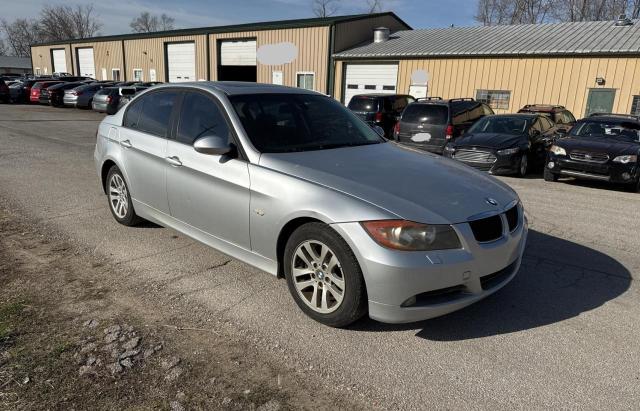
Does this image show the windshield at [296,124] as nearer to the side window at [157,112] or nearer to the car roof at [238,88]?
the car roof at [238,88]

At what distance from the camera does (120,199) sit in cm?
537

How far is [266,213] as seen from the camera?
3461 millimetres

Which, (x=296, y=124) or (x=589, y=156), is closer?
(x=296, y=124)

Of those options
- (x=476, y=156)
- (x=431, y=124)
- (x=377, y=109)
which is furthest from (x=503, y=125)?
(x=377, y=109)

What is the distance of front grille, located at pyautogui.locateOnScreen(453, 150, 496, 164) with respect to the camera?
10.3 metres

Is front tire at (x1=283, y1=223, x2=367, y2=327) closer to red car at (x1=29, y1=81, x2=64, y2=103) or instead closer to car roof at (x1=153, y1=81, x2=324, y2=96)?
car roof at (x1=153, y1=81, x2=324, y2=96)

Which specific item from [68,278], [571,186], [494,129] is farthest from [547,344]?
[494,129]

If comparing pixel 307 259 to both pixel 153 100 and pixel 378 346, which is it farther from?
pixel 153 100

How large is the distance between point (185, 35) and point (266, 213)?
31997 millimetres

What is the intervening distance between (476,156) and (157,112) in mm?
7646

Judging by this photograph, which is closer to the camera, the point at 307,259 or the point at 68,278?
the point at 307,259

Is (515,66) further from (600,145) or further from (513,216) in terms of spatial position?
(513,216)

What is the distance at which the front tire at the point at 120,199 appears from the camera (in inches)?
205

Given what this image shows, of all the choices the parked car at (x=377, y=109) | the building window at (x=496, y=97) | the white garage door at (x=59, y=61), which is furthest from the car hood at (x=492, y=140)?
the white garage door at (x=59, y=61)
